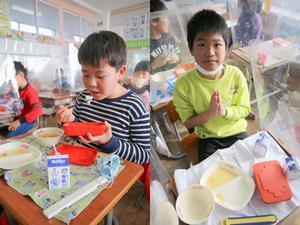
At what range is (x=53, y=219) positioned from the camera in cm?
33

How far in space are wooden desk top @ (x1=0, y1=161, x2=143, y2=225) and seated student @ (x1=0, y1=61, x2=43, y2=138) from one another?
0.80 meters

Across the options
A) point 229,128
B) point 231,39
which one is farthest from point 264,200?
point 231,39

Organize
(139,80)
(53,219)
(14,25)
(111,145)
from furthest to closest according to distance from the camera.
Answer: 1. (14,25)
2. (139,80)
3. (111,145)
4. (53,219)

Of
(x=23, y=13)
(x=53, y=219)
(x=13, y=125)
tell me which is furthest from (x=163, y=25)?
(x=23, y=13)

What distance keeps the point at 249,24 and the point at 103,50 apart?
389 mm

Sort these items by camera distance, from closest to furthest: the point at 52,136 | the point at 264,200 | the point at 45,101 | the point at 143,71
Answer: the point at 264,200, the point at 52,136, the point at 143,71, the point at 45,101

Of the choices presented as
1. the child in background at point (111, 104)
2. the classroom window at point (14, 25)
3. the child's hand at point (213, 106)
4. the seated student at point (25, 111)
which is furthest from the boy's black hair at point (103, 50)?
the classroom window at point (14, 25)

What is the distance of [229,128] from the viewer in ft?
1.56

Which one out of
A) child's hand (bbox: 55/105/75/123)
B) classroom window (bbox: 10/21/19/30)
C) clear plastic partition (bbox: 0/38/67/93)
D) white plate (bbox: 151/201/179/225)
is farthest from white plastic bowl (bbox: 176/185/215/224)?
classroom window (bbox: 10/21/19/30)

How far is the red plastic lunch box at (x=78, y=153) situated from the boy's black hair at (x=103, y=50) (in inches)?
9.5

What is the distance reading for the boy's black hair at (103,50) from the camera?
0.59 m

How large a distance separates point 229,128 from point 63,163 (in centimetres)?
37

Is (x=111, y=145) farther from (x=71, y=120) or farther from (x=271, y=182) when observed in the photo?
(x=271, y=182)

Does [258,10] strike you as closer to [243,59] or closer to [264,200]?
[243,59]
